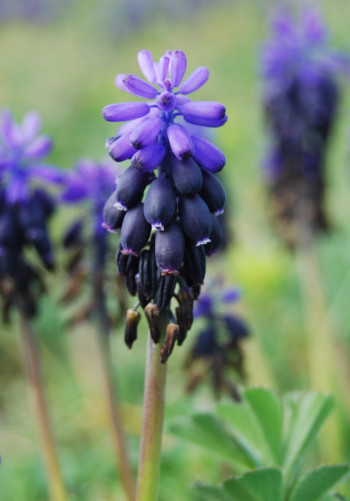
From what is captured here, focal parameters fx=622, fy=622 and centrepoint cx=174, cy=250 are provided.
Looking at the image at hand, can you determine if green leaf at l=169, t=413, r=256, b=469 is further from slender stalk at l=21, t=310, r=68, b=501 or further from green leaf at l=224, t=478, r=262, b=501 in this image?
slender stalk at l=21, t=310, r=68, b=501

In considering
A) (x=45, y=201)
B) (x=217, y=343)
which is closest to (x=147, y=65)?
(x=45, y=201)

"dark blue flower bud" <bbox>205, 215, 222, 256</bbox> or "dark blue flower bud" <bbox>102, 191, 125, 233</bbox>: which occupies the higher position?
"dark blue flower bud" <bbox>102, 191, 125, 233</bbox>

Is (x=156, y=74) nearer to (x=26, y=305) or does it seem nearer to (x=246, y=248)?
(x=26, y=305)

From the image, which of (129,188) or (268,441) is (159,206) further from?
(268,441)

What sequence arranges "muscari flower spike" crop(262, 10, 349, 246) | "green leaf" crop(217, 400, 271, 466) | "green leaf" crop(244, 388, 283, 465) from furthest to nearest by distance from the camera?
1. "muscari flower spike" crop(262, 10, 349, 246)
2. "green leaf" crop(217, 400, 271, 466)
3. "green leaf" crop(244, 388, 283, 465)

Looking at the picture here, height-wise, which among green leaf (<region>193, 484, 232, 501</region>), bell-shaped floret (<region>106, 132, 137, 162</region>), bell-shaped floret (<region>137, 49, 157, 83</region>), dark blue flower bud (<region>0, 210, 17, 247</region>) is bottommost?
green leaf (<region>193, 484, 232, 501</region>)

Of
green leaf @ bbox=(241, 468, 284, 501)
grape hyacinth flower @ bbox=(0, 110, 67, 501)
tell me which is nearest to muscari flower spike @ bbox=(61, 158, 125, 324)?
grape hyacinth flower @ bbox=(0, 110, 67, 501)

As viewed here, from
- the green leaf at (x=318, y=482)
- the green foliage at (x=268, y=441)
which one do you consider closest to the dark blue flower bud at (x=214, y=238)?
the green foliage at (x=268, y=441)
